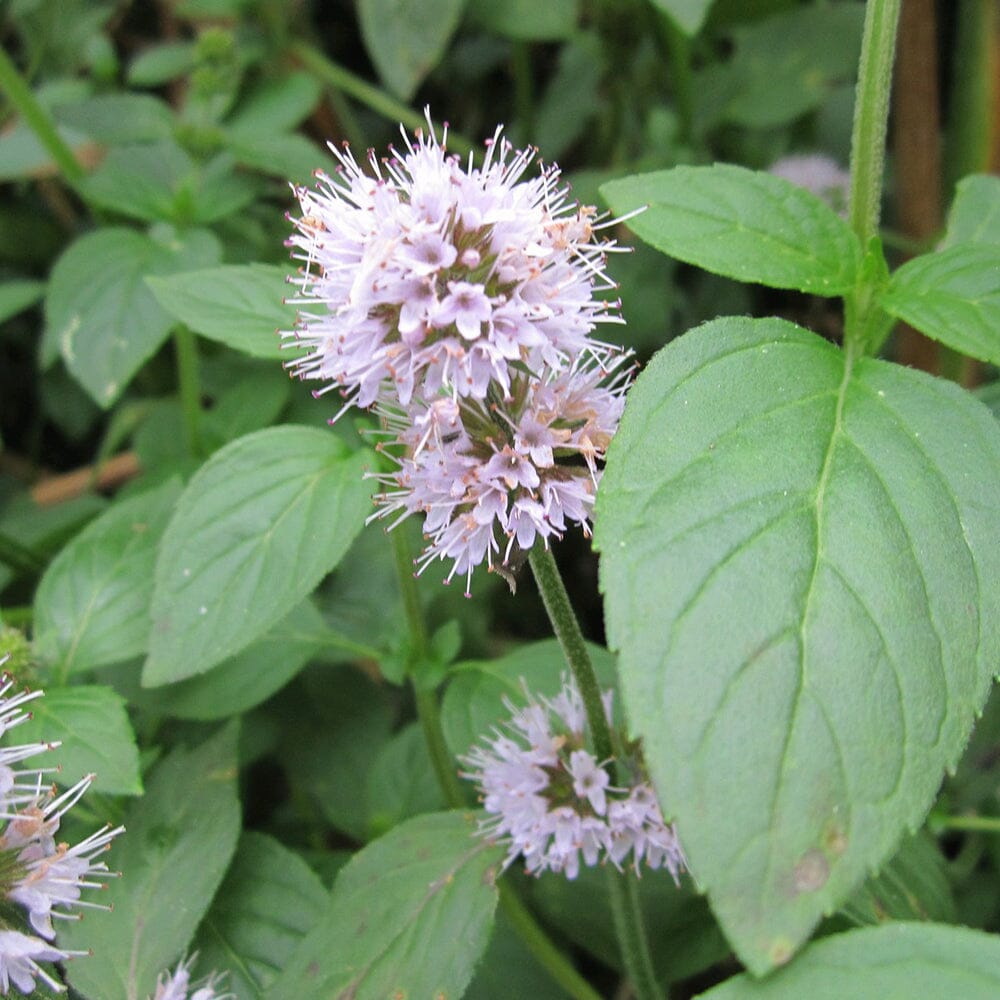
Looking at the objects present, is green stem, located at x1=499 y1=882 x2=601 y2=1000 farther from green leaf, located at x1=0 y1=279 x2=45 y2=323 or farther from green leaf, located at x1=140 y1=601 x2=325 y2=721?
green leaf, located at x1=0 y1=279 x2=45 y2=323

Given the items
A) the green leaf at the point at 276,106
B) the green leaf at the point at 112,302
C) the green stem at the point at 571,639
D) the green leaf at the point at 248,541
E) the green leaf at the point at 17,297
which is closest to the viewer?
the green stem at the point at 571,639

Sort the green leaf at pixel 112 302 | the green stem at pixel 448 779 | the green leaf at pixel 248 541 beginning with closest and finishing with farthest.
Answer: the green leaf at pixel 248 541 < the green stem at pixel 448 779 < the green leaf at pixel 112 302

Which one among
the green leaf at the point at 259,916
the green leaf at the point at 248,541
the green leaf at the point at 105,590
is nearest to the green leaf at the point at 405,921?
the green leaf at the point at 259,916

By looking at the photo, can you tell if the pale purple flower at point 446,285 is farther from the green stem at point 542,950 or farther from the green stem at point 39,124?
the green stem at point 39,124

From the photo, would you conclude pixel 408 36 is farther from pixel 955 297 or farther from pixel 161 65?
pixel 955 297

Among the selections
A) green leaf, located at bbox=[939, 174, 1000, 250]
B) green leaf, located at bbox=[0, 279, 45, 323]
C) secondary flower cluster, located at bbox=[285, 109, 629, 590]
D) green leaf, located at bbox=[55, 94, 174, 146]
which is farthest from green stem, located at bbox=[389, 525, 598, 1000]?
→ green leaf, located at bbox=[55, 94, 174, 146]

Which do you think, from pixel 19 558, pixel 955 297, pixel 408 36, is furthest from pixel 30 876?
pixel 408 36

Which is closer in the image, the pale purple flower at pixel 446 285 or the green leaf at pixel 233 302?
the pale purple flower at pixel 446 285

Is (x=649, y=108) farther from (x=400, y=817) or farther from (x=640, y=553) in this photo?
(x=640, y=553)
